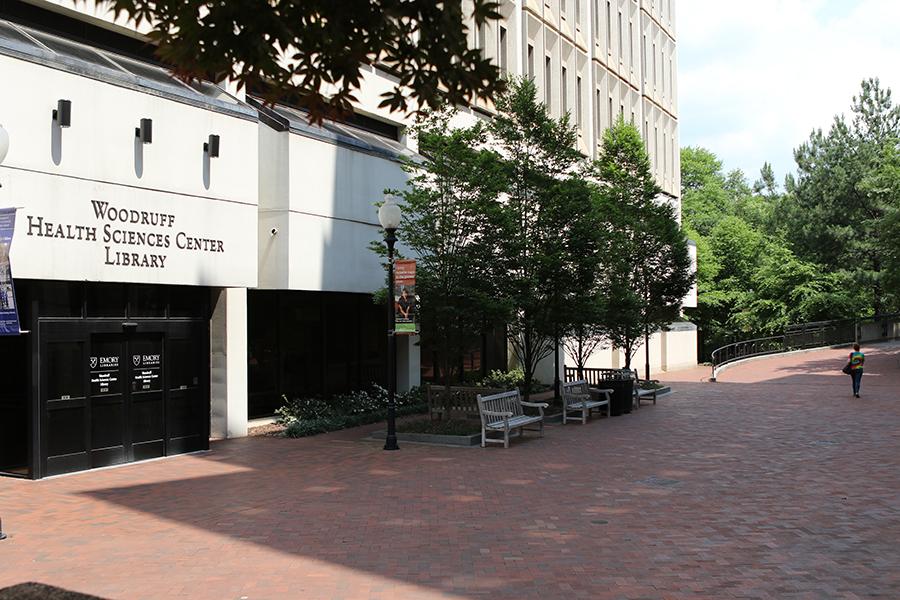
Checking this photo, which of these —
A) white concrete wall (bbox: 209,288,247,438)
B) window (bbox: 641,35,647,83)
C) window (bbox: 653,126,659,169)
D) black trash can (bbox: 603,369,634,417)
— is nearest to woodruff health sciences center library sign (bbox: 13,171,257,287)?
white concrete wall (bbox: 209,288,247,438)

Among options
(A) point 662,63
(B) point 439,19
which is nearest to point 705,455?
(B) point 439,19

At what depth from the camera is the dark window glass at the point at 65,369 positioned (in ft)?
40.6

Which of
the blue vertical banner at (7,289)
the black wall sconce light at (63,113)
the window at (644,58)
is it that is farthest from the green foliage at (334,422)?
the window at (644,58)

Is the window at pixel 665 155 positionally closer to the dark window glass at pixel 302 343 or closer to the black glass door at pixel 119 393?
the dark window glass at pixel 302 343

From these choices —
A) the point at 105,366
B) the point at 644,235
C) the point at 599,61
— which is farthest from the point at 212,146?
the point at 599,61

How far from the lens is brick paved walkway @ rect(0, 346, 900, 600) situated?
7227 millimetres

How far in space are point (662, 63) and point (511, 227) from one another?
33624 millimetres

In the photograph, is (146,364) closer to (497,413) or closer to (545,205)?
(497,413)

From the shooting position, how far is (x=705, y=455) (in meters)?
14.2

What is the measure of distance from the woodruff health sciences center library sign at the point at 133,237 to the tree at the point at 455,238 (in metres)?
3.31

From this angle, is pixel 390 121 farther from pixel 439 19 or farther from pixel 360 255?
pixel 439 19

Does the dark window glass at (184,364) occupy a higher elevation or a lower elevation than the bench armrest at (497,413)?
A: higher

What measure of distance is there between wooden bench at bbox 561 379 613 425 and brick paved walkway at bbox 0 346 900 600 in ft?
10.2

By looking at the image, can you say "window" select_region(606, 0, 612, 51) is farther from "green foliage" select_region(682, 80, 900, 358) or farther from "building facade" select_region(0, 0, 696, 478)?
"building facade" select_region(0, 0, 696, 478)
